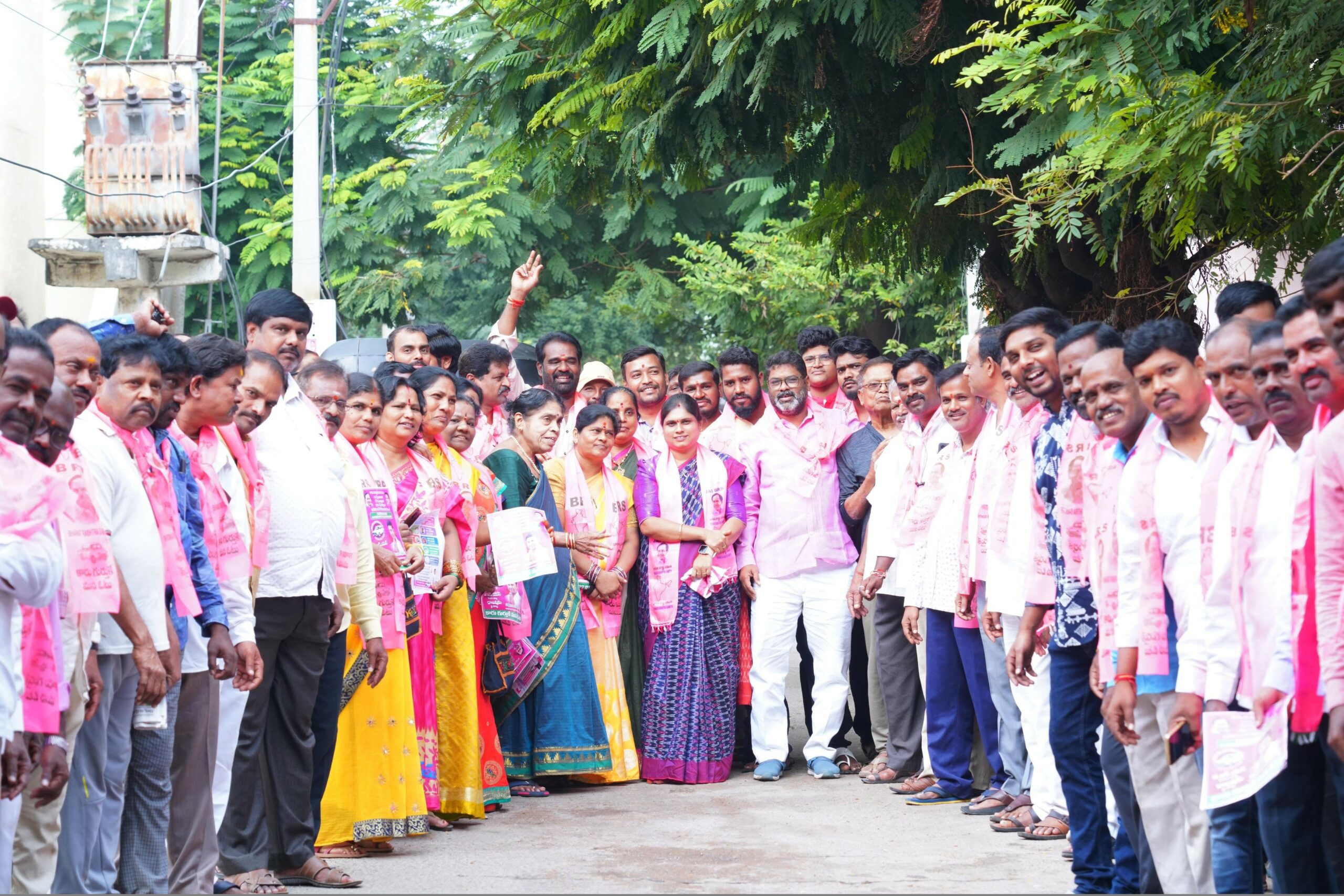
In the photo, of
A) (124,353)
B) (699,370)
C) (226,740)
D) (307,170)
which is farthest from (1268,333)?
(307,170)

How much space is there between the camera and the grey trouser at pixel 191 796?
5.16 m

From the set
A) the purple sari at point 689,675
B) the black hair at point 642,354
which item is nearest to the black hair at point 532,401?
the purple sari at point 689,675

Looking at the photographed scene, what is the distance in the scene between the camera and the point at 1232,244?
6113 mm

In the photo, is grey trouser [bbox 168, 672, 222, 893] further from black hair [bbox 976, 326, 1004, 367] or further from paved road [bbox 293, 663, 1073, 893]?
black hair [bbox 976, 326, 1004, 367]

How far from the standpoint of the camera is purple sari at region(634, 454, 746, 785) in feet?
27.8

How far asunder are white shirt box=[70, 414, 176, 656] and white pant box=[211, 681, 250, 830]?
34.2 inches

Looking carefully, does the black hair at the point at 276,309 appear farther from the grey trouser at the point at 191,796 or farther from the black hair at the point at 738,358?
the black hair at the point at 738,358

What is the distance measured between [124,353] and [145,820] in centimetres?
158

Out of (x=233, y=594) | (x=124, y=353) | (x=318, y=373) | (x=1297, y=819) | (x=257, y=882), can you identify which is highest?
(x=318, y=373)

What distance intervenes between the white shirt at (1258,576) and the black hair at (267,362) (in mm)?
3546

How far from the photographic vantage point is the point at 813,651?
344 inches

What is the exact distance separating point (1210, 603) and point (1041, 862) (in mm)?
2316

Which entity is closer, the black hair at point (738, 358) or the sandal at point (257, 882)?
the sandal at point (257, 882)

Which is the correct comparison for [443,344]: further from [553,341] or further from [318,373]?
[318,373]
